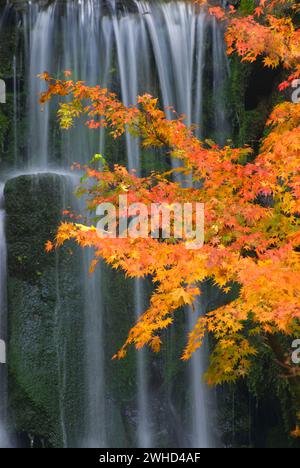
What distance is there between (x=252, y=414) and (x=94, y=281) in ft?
10.7

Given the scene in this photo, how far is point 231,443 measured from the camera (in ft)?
28.8

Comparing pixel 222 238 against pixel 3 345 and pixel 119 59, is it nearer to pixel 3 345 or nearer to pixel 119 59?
pixel 3 345

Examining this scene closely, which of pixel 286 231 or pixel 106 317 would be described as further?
pixel 106 317

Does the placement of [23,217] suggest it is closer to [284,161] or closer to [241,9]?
[284,161]

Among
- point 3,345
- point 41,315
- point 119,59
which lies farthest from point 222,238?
point 119,59

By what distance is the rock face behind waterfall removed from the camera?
328 inches

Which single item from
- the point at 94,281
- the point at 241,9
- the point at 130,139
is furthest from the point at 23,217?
the point at 241,9

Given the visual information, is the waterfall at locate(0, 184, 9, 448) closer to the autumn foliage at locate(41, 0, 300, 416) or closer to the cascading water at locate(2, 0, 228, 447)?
the cascading water at locate(2, 0, 228, 447)

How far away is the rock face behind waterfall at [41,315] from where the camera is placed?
27.3ft

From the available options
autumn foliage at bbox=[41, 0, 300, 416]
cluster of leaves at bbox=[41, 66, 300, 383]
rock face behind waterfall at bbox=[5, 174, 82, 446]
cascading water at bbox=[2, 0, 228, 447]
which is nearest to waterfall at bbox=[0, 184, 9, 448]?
rock face behind waterfall at bbox=[5, 174, 82, 446]

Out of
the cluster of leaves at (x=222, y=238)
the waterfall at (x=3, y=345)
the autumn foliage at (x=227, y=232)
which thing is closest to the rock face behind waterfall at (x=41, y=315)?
the waterfall at (x=3, y=345)

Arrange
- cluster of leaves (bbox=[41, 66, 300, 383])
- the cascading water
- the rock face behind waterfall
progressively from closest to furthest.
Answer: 1. cluster of leaves (bbox=[41, 66, 300, 383])
2. the rock face behind waterfall
3. the cascading water

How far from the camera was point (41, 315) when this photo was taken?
8.53 meters
